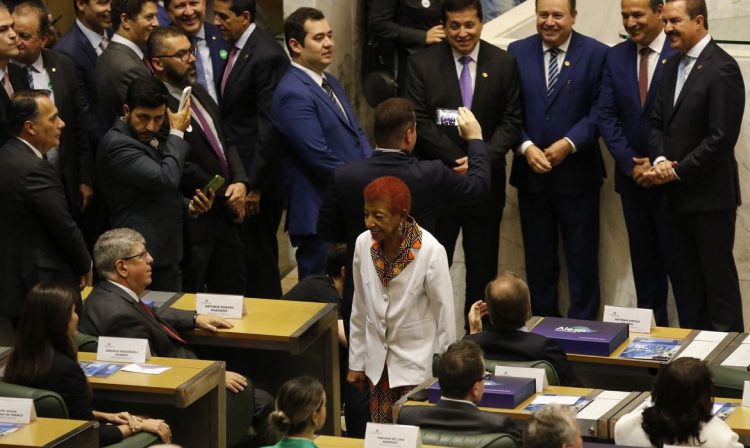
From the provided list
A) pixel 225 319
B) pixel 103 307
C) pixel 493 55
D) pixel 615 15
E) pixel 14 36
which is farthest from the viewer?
pixel 615 15

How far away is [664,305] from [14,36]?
3.61 meters

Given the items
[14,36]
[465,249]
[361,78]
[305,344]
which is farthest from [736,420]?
[361,78]

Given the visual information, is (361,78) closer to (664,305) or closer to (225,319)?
(664,305)

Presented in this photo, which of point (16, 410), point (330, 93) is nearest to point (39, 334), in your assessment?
point (16, 410)

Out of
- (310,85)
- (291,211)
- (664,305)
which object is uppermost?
(310,85)

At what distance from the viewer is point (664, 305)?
23.4ft

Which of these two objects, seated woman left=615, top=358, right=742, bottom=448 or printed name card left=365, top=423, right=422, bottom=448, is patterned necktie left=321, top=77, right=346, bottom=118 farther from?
seated woman left=615, top=358, right=742, bottom=448

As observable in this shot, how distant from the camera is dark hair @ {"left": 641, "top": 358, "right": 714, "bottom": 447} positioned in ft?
13.6

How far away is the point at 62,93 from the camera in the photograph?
6.89 m

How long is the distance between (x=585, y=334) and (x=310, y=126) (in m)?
2.00

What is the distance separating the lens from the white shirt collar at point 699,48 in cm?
654

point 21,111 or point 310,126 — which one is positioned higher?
point 21,111

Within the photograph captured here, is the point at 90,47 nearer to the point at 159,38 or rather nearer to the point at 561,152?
the point at 159,38

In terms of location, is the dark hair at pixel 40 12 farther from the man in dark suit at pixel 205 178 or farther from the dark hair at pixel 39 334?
the dark hair at pixel 39 334
